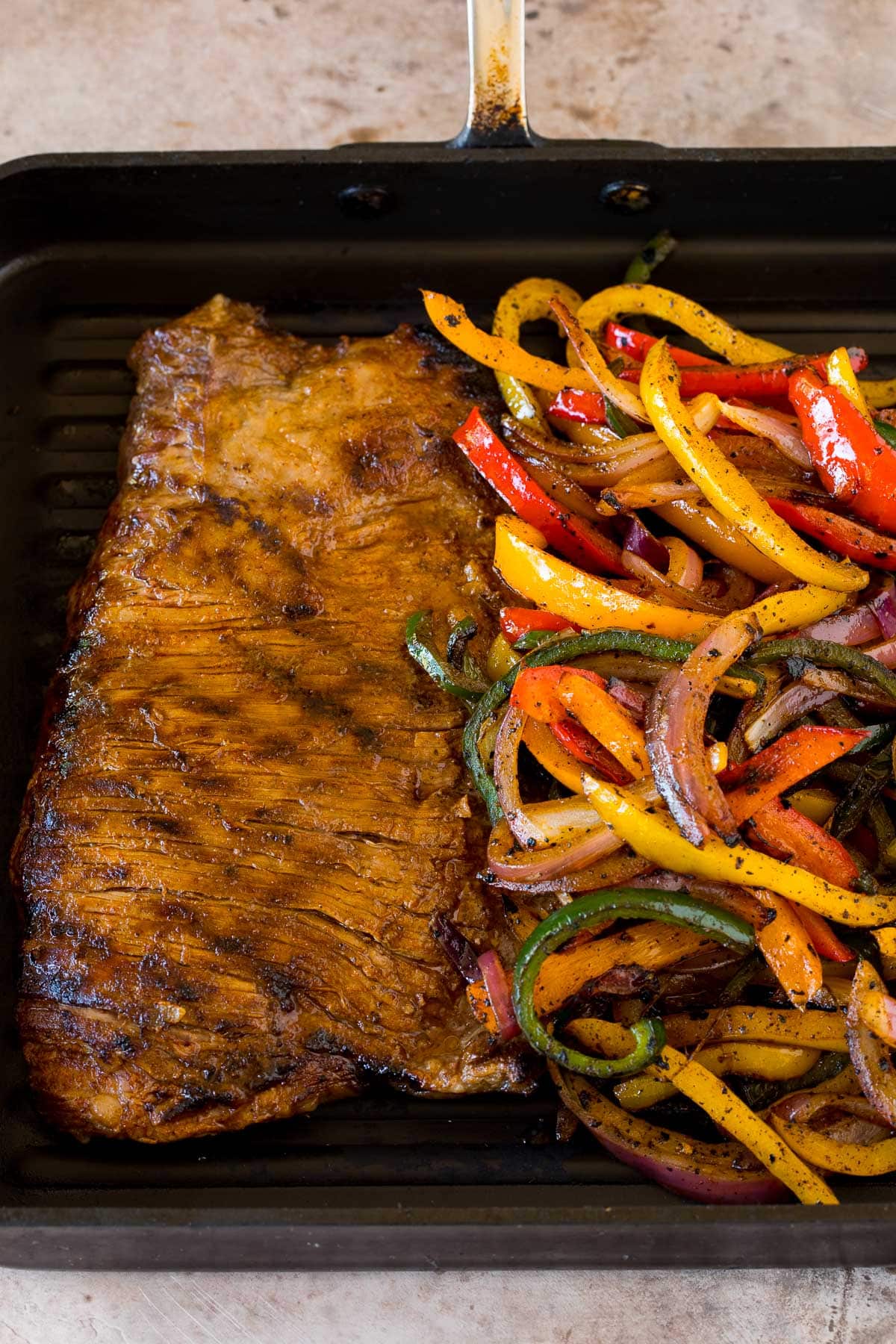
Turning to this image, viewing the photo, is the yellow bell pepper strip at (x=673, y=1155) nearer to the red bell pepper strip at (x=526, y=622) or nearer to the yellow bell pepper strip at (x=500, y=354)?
the red bell pepper strip at (x=526, y=622)

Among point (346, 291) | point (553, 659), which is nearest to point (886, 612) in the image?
point (553, 659)

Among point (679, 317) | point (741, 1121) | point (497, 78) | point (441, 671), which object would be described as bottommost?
point (741, 1121)

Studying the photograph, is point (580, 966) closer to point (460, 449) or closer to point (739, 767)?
point (739, 767)

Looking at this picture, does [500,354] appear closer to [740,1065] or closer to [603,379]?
[603,379]

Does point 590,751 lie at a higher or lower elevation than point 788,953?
higher

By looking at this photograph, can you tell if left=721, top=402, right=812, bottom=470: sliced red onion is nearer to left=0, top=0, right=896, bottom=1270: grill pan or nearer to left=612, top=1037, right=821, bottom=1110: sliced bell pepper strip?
left=0, top=0, right=896, bottom=1270: grill pan

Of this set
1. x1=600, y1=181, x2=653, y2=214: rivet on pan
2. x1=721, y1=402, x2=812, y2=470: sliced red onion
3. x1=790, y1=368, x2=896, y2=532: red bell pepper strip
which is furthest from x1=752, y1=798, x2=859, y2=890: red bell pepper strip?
x1=600, y1=181, x2=653, y2=214: rivet on pan

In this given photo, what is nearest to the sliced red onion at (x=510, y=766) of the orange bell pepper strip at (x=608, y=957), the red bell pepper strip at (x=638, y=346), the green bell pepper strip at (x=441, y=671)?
the green bell pepper strip at (x=441, y=671)
